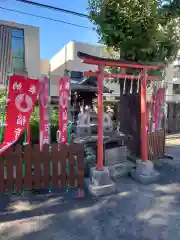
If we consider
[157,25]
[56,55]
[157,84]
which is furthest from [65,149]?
[56,55]

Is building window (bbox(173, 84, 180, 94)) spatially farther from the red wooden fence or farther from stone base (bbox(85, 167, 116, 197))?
the red wooden fence

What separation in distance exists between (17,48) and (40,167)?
38.0ft

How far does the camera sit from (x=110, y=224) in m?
3.11

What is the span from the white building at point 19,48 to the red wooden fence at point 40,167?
9706 mm

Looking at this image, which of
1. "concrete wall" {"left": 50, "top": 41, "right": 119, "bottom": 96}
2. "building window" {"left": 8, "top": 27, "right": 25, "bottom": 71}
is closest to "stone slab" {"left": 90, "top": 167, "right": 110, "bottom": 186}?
"building window" {"left": 8, "top": 27, "right": 25, "bottom": 71}

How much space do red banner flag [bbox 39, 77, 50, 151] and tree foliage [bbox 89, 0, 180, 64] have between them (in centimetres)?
275

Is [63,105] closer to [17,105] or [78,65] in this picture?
[17,105]

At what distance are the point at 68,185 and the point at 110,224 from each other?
51.5 inches

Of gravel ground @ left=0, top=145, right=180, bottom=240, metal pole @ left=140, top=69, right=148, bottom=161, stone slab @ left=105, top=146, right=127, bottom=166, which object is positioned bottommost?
gravel ground @ left=0, top=145, right=180, bottom=240

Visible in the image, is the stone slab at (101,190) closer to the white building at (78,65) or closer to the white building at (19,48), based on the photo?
the white building at (78,65)

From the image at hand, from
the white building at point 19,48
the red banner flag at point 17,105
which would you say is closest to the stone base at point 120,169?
the red banner flag at point 17,105

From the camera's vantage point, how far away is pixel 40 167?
3955 millimetres

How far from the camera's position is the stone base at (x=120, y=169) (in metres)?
5.11

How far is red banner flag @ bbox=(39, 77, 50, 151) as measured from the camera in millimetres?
4011
